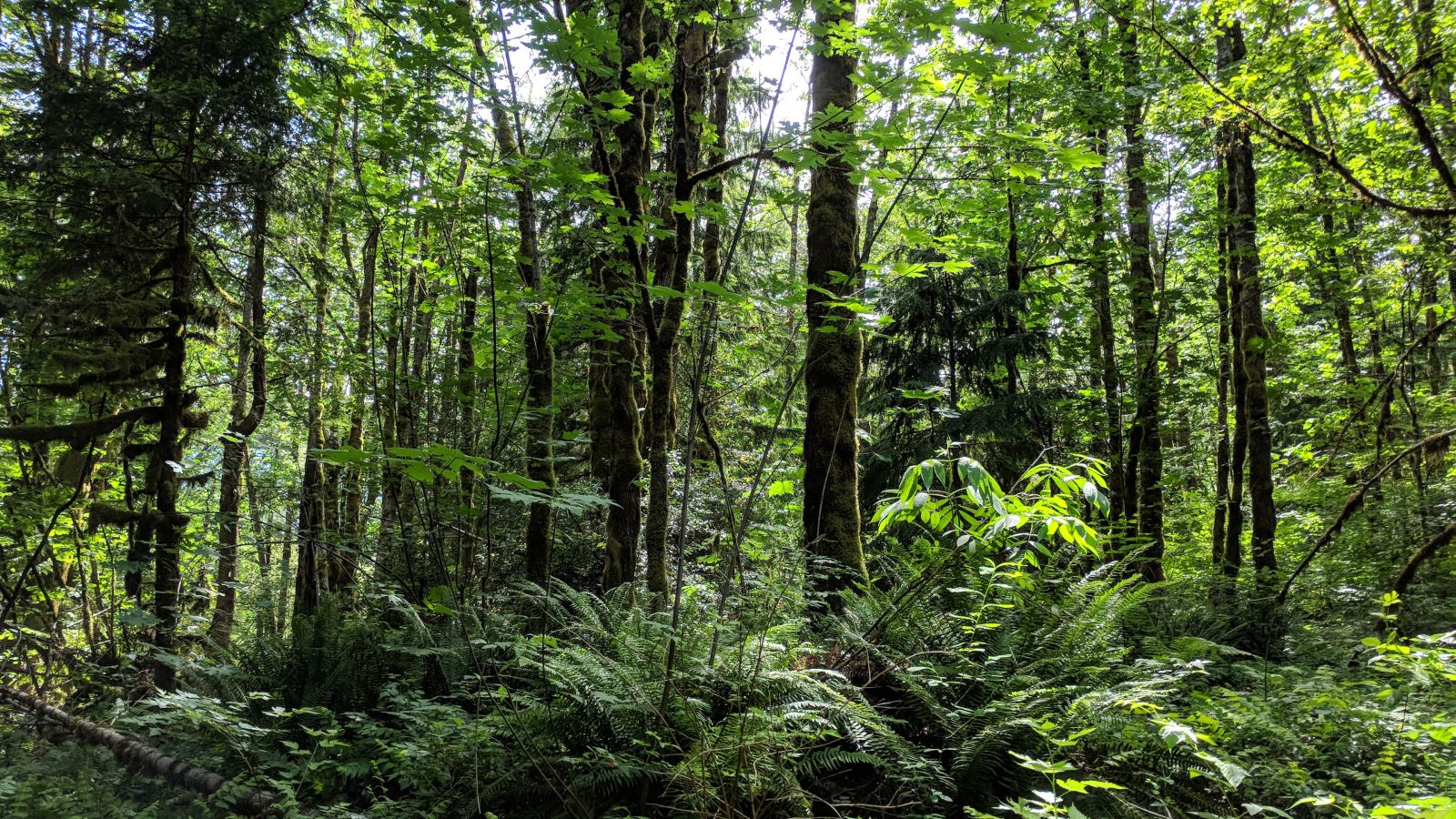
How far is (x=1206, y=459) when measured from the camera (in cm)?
1485

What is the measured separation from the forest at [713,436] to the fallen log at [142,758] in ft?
0.11

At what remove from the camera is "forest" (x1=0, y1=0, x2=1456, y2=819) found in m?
2.98

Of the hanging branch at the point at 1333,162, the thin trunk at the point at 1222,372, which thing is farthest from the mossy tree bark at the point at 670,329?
the thin trunk at the point at 1222,372

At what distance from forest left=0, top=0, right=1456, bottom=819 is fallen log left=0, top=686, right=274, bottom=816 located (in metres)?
0.03

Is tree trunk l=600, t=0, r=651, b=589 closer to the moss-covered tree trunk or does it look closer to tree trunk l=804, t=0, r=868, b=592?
the moss-covered tree trunk

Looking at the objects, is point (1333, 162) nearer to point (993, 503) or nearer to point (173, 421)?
point (993, 503)

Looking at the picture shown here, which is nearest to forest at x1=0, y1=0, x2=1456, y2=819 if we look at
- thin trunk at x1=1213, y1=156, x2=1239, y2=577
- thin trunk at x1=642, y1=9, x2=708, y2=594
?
thin trunk at x1=642, y1=9, x2=708, y2=594

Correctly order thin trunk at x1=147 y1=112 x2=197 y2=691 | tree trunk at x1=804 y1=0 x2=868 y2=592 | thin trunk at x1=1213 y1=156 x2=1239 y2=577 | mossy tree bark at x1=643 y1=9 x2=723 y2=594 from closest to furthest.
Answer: mossy tree bark at x1=643 y1=9 x2=723 y2=594, tree trunk at x1=804 y1=0 x2=868 y2=592, thin trunk at x1=147 y1=112 x2=197 y2=691, thin trunk at x1=1213 y1=156 x2=1239 y2=577

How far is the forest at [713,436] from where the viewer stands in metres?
2.98

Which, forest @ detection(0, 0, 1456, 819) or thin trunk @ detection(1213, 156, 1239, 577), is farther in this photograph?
thin trunk @ detection(1213, 156, 1239, 577)

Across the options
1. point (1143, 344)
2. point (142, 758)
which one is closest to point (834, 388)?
point (142, 758)

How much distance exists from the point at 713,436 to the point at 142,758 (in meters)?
3.90

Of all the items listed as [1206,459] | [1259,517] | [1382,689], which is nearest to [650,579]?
[1382,689]

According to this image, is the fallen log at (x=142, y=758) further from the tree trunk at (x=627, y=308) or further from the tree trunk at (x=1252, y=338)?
the tree trunk at (x=1252, y=338)
